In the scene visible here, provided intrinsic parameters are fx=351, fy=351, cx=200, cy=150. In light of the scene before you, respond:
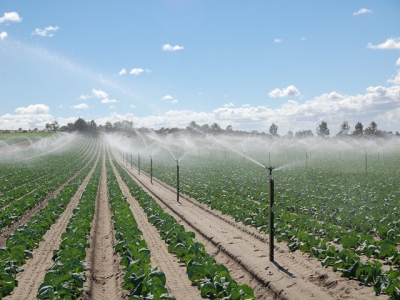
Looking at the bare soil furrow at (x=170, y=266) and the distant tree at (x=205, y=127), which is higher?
the distant tree at (x=205, y=127)

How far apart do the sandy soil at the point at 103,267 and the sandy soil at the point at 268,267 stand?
2.48 meters

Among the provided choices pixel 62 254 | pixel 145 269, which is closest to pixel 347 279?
pixel 145 269

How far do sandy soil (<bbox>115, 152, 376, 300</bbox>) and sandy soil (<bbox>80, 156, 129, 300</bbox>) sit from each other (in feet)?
8.15

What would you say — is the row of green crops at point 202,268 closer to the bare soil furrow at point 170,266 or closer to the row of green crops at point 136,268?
the bare soil furrow at point 170,266

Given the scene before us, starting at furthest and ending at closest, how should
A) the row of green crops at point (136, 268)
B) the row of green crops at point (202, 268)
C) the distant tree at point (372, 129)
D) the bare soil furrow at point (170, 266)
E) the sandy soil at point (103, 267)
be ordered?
the distant tree at point (372, 129), the sandy soil at point (103, 267), the bare soil furrow at point (170, 266), the row of green crops at point (202, 268), the row of green crops at point (136, 268)

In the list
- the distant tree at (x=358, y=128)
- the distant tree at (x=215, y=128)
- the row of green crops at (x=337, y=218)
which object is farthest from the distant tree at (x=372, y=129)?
the row of green crops at (x=337, y=218)

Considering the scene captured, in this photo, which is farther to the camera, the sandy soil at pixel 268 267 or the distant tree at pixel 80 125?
the distant tree at pixel 80 125

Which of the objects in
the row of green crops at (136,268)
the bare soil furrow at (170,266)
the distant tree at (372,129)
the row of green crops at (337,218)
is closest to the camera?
the row of green crops at (136,268)

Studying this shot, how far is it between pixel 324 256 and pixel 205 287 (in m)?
3.27

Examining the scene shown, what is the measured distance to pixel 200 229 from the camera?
1150 centimetres

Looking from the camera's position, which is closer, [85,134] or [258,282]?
[258,282]

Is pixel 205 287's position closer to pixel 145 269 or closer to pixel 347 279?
pixel 145 269

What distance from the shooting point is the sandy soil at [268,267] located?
6.38 meters

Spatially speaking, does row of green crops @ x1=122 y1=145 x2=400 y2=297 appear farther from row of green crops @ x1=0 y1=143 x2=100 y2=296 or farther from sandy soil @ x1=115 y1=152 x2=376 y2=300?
row of green crops @ x1=0 y1=143 x2=100 y2=296
